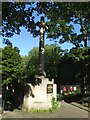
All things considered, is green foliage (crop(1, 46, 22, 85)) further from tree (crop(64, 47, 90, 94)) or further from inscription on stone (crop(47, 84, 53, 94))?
tree (crop(64, 47, 90, 94))

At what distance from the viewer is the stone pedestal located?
24.1 m

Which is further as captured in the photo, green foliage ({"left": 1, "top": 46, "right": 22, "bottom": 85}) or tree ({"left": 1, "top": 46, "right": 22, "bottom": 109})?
green foliage ({"left": 1, "top": 46, "right": 22, "bottom": 85})

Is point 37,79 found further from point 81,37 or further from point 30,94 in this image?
point 81,37

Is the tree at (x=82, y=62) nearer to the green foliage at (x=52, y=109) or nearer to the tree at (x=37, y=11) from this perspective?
the green foliage at (x=52, y=109)

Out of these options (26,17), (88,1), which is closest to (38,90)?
(26,17)

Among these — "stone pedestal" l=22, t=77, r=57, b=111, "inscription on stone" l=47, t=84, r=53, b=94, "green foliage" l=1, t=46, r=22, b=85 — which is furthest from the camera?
"green foliage" l=1, t=46, r=22, b=85

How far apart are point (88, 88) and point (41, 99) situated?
15.4 meters

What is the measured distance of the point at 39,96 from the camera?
24781 millimetres

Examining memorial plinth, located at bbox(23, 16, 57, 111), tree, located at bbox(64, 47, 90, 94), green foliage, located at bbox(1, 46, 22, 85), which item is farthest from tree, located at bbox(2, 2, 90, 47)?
tree, located at bbox(64, 47, 90, 94)

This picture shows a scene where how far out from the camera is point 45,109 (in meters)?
24.1

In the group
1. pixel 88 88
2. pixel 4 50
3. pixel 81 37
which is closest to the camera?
pixel 4 50

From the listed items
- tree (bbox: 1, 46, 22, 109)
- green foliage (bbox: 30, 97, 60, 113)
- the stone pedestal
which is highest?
tree (bbox: 1, 46, 22, 109)

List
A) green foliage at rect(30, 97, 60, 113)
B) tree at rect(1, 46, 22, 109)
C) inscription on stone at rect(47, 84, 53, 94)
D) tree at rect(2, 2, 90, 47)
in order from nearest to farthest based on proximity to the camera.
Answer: tree at rect(2, 2, 90, 47), green foliage at rect(30, 97, 60, 113), inscription on stone at rect(47, 84, 53, 94), tree at rect(1, 46, 22, 109)

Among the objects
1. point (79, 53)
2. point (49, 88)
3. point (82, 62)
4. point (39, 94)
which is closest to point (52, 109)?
point (39, 94)
